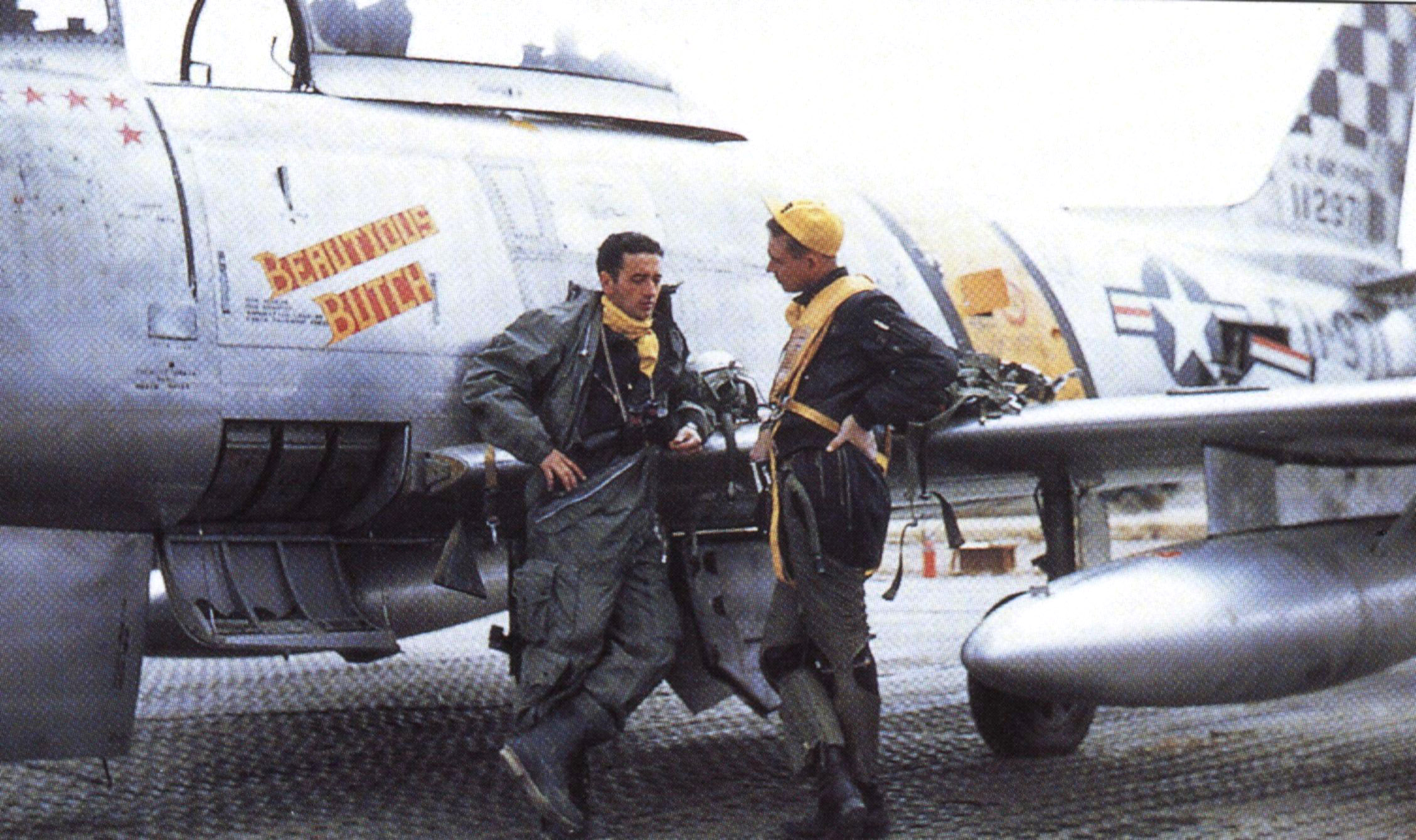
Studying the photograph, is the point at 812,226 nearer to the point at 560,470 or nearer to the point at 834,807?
the point at 560,470

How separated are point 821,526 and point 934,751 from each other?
5.86 feet

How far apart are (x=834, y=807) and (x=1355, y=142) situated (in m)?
6.16

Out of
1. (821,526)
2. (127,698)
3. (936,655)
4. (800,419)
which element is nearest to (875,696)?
(821,526)

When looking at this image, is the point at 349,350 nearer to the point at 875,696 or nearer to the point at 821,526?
the point at 821,526

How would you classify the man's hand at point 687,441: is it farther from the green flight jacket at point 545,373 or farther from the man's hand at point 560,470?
the man's hand at point 560,470

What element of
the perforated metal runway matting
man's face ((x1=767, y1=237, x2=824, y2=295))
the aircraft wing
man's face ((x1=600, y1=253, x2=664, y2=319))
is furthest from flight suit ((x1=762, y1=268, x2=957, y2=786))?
the aircraft wing

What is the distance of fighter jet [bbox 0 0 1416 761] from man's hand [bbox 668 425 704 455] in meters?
0.32

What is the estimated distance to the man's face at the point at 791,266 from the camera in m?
3.93

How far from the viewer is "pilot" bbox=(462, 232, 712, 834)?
3.80 metres

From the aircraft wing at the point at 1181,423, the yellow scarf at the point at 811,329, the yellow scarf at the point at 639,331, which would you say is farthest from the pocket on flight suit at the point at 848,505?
the aircraft wing at the point at 1181,423

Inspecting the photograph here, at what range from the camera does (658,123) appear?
5.25m

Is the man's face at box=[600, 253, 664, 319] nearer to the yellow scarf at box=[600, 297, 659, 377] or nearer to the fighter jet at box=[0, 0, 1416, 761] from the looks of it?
the yellow scarf at box=[600, 297, 659, 377]

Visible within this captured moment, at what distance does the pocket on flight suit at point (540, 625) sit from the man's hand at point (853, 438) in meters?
0.75

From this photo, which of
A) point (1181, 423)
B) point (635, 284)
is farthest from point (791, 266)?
point (1181, 423)
